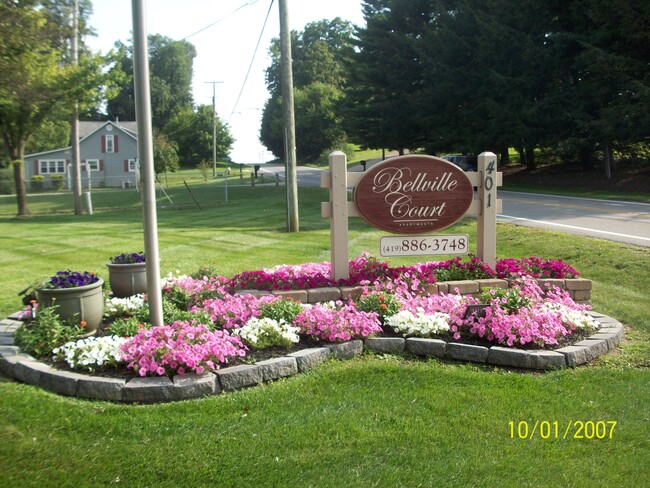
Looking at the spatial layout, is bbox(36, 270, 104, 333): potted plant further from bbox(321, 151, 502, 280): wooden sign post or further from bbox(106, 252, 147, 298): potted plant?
bbox(321, 151, 502, 280): wooden sign post

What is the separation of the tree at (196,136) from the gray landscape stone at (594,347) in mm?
60973

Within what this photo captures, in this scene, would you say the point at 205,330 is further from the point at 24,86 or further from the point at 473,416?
the point at 24,86

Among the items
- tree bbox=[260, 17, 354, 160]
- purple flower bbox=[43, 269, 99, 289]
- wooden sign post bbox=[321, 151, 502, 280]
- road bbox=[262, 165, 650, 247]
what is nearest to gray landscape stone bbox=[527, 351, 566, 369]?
wooden sign post bbox=[321, 151, 502, 280]

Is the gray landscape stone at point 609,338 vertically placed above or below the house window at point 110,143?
below

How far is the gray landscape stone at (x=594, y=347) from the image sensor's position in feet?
17.5

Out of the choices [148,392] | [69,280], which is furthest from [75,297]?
[148,392]

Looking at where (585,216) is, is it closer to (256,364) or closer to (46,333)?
(256,364)

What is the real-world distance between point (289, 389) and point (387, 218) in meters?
2.89

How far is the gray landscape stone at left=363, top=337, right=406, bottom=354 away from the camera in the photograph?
5.38 meters

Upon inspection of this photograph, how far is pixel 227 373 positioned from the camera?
4.63 metres

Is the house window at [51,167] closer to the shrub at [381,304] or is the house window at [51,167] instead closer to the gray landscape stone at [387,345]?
the shrub at [381,304]

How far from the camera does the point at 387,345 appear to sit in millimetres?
5387

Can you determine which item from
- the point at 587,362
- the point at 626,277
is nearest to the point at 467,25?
→ the point at 626,277
